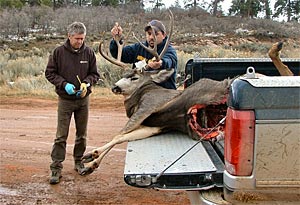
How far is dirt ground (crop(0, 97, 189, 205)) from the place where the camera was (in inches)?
220

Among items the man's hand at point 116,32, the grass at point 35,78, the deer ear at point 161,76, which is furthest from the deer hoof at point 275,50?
the grass at point 35,78

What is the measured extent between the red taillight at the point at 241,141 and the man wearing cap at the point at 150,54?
3.10 m

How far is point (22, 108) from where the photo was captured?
40.3 feet

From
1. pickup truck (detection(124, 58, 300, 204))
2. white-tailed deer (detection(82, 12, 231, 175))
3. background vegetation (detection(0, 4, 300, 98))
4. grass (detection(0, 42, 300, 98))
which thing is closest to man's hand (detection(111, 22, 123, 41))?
white-tailed deer (detection(82, 12, 231, 175))

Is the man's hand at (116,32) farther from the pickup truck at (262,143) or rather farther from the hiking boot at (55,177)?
the pickup truck at (262,143)

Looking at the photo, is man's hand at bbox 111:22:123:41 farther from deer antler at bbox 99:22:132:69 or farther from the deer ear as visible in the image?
the deer ear

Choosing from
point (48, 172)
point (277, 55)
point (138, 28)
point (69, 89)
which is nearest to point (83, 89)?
point (69, 89)

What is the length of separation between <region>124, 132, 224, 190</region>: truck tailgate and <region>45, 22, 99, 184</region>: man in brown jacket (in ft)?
6.86

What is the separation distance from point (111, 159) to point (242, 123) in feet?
14.5

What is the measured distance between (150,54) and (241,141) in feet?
11.9

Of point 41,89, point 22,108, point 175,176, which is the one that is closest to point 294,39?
point 41,89

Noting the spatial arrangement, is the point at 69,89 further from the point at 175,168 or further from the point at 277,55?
the point at 175,168

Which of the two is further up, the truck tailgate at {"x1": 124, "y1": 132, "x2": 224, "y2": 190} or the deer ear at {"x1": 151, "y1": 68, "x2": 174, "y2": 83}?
the deer ear at {"x1": 151, "y1": 68, "x2": 174, "y2": 83}

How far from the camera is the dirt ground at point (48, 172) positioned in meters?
5.59
